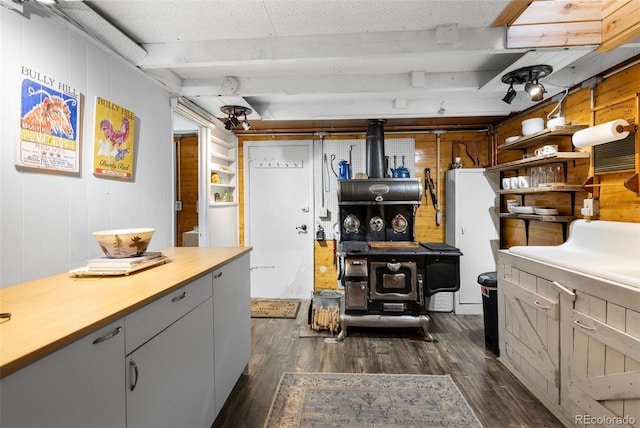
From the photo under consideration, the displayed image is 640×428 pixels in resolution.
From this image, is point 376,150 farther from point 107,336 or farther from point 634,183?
point 107,336

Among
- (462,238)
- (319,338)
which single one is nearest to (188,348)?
(319,338)

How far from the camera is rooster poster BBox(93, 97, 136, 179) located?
1840 mm

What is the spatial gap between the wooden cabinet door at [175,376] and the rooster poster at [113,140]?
104cm

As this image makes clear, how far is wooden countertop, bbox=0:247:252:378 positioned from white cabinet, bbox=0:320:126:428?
35 millimetres

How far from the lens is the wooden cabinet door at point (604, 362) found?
1.43 meters

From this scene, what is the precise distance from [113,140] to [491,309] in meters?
3.16

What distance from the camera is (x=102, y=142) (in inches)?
73.4

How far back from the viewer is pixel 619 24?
1.72 m

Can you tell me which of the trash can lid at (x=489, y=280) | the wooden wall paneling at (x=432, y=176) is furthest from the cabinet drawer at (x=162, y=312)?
the wooden wall paneling at (x=432, y=176)

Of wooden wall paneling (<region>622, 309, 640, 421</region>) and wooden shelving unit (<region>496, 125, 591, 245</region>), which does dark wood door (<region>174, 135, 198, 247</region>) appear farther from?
wooden wall paneling (<region>622, 309, 640, 421</region>)

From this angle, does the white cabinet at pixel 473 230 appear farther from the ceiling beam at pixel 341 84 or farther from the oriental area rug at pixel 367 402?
the oriental area rug at pixel 367 402

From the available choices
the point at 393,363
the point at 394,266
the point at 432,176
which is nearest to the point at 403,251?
the point at 394,266

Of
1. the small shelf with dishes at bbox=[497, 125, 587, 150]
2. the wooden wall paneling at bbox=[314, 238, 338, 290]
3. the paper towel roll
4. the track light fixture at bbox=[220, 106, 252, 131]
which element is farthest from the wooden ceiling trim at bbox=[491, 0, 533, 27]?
the wooden wall paneling at bbox=[314, 238, 338, 290]

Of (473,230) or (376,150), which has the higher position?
(376,150)
